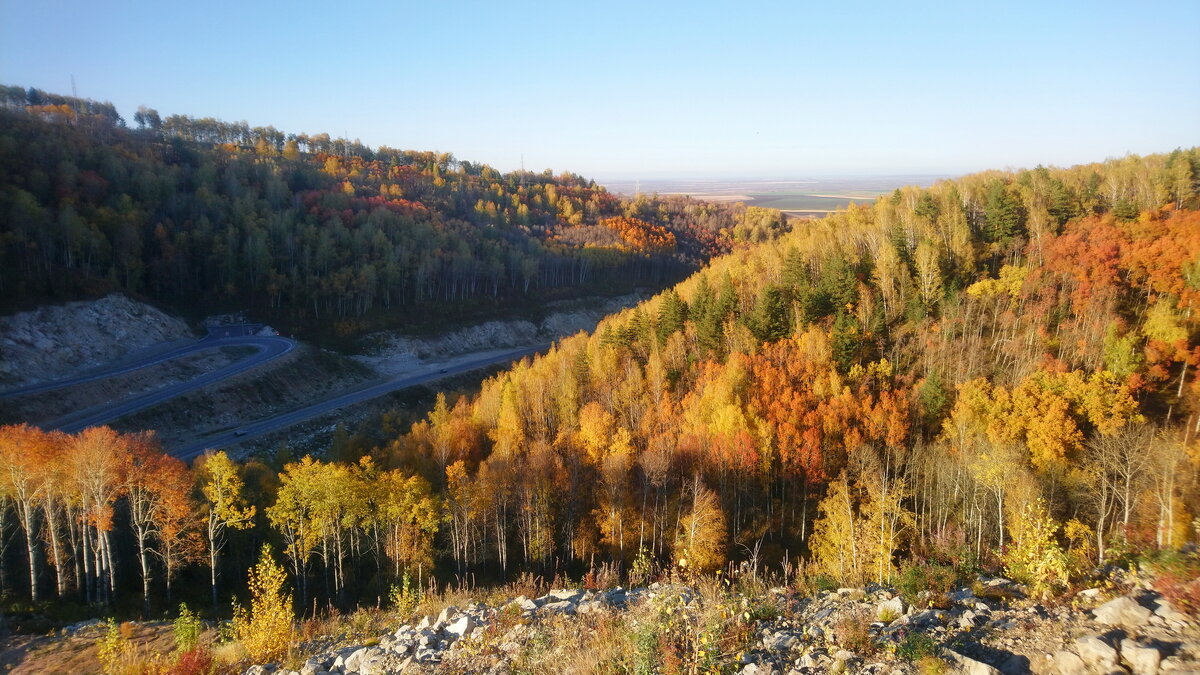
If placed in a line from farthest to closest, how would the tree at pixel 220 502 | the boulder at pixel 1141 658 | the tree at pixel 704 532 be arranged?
the tree at pixel 704 532, the tree at pixel 220 502, the boulder at pixel 1141 658

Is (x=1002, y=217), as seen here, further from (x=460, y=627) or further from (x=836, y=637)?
(x=460, y=627)

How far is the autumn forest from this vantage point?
30.9 meters

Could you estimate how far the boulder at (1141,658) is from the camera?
7.99m

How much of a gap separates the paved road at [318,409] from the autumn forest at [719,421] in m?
6.99

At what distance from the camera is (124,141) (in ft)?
373

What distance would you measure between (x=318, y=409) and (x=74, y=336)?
25.9 metres

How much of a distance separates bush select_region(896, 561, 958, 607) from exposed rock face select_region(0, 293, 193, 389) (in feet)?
244

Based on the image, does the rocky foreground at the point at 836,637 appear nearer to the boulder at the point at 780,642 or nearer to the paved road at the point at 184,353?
the boulder at the point at 780,642

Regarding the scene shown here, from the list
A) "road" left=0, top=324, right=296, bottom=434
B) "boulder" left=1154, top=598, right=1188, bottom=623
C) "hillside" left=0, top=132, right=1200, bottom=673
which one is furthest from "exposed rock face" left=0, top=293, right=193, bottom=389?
"boulder" left=1154, top=598, right=1188, bottom=623

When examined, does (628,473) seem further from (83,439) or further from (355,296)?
(355,296)

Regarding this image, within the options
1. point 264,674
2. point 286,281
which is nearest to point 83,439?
point 264,674

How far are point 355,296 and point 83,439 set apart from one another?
6720 cm

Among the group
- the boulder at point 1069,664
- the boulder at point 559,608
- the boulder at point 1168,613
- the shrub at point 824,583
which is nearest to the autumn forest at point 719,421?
the shrub at point 824,583

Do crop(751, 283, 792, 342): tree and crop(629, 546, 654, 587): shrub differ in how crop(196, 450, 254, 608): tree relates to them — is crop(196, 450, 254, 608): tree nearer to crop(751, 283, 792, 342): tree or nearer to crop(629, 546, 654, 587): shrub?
crop(629, 546, 654, 587): shrub
